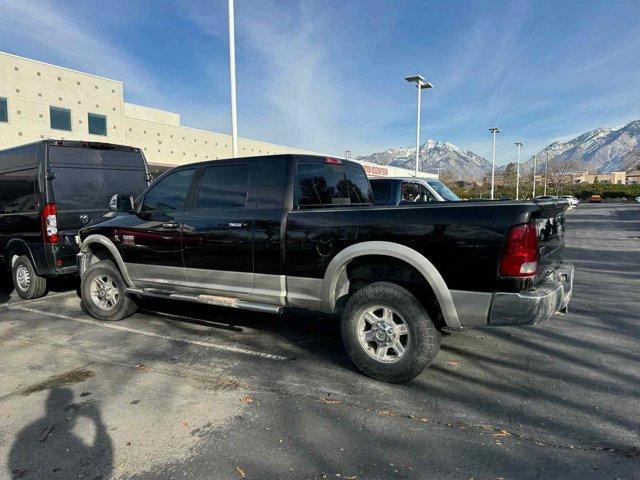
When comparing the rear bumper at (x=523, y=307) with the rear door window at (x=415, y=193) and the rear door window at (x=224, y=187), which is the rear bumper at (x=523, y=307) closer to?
the rear door window at (x=224, y=187)

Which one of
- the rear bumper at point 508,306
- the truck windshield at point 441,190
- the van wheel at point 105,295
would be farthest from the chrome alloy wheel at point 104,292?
the truck windshield at point 441,190

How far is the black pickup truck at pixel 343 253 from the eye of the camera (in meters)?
3.46

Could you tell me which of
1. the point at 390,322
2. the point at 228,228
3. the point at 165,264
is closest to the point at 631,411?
the point at 390,322

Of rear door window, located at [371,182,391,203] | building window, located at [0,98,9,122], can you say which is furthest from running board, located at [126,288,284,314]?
building window, located at [0,98,9,122]

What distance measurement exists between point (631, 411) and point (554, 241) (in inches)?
58.3

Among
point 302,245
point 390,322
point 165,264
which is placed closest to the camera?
point 390,322

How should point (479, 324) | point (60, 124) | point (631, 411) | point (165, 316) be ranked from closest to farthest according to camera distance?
point (631, 411) < point (479, 324) < point (165, 316) < point (60, 124)

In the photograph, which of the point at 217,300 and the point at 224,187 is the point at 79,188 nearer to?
the point at 224,187

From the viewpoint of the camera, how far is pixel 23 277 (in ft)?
23.7

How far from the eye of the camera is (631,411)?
3326 mm

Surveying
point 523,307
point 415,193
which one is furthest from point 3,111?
point 523,307

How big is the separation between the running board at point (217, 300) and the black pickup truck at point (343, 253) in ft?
0.05

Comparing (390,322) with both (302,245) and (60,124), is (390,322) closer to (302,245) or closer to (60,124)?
(302,245)

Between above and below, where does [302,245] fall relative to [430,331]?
above
